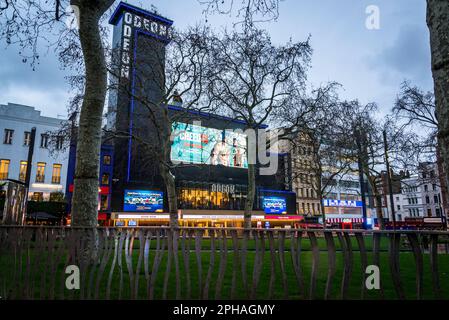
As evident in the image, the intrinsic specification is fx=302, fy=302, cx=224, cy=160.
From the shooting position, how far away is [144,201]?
167 feet

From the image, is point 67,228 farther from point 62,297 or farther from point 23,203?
point 23,203

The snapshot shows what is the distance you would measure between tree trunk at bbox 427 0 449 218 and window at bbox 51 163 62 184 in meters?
42.5

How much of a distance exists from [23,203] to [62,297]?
1012 cm

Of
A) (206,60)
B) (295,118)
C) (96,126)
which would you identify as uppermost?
(206,60)

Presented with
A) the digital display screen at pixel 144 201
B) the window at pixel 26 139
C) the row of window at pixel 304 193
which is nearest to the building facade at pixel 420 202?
the row of window at pixel 304 193

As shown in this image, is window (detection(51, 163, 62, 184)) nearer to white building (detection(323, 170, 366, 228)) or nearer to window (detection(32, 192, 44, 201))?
window (detection(32, 192, 44, 201))

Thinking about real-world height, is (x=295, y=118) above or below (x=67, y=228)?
above

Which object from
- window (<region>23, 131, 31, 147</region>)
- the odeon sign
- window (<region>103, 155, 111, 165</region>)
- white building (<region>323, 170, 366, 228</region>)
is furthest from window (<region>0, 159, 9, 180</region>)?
white building (<region>323, 170, 366, 228</region>)

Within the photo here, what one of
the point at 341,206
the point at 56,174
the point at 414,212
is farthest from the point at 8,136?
the point at 414,212

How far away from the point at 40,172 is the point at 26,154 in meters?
2.66
